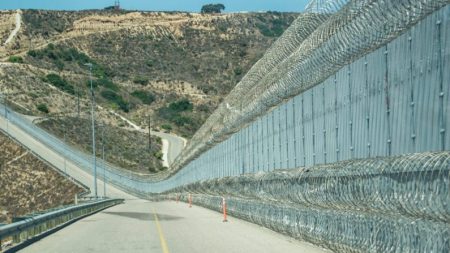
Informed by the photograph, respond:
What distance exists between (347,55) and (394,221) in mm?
5145

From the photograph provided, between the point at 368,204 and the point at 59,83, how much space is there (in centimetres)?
13226

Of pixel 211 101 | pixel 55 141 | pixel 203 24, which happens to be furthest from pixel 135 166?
pixel 203 24

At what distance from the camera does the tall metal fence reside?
41.0ft

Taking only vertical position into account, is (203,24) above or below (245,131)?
above

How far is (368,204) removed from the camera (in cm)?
1421

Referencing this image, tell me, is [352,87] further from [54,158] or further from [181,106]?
[181,106]

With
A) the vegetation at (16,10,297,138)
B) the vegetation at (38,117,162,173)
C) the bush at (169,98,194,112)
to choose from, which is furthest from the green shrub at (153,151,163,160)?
the bush at (169,98,194,112)

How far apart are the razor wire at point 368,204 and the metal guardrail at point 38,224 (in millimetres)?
6975

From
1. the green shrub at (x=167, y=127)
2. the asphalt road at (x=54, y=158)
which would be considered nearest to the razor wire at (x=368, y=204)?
the asphalt road at (x=54, y=158)

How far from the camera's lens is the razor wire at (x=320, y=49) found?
13.5 metres

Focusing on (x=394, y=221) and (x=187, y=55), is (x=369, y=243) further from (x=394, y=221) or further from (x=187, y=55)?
(x=187, y=55)

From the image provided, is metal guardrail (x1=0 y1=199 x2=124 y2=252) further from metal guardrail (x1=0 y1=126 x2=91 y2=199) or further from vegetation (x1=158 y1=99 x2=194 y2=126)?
vegetation (x1=158 y1=99 x2=194 y2=126)

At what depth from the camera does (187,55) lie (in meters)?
170

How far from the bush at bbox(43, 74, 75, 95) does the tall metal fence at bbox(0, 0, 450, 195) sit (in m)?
111
